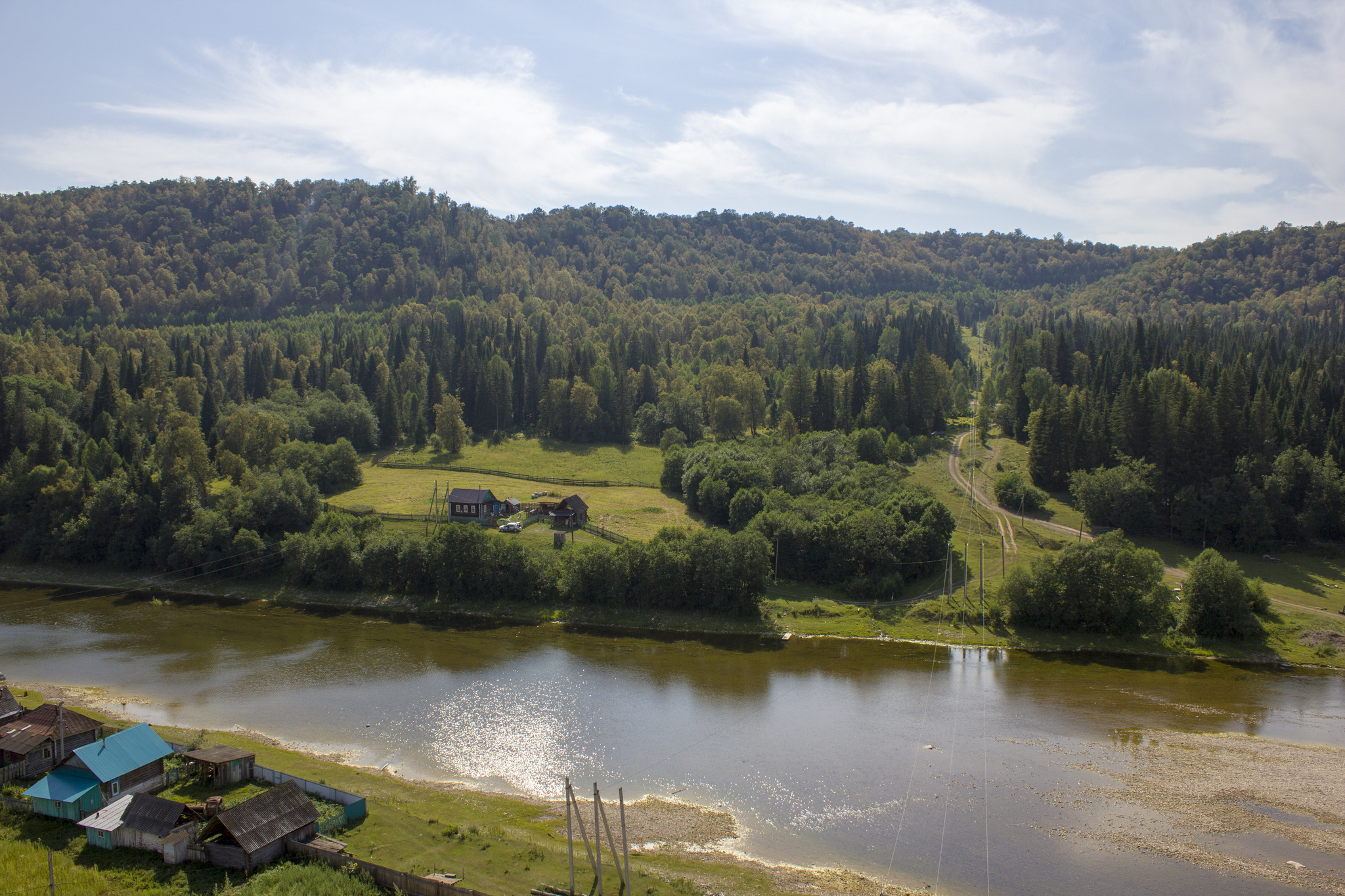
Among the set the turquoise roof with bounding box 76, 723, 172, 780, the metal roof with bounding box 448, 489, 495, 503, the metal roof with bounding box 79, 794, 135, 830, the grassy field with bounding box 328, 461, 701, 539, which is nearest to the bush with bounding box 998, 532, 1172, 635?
the grassy field with bounding box 328, 461, 701, 539

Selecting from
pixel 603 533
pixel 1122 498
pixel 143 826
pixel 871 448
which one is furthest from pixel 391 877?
pixel 871 448

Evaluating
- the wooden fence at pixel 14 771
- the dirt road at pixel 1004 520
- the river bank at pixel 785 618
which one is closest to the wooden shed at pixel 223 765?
the wooden fence at pixel 14 771

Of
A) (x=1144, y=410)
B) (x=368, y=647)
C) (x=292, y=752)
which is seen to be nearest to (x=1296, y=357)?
(x=1144, y=410)

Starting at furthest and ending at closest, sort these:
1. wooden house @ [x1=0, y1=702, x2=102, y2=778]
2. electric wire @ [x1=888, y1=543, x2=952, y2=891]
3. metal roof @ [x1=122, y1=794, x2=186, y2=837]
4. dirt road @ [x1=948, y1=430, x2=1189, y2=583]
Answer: dirt road @ [x1=948, y1=430, x2=1189, y2=583] < wooden house @ [x1=0, y1=702, x2=102, y2=778] < electric wire @ [x1=888, y1=543, x2=952, y2=891] < metal roof @ [x1=122, y1=794, x2=186, y2=837]

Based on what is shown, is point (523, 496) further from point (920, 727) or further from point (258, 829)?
point (258, 829)

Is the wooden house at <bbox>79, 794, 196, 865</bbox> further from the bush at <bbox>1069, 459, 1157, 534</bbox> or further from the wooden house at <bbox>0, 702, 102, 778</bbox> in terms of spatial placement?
the bush at <bbox>1069, 459, 1157, 534</bbox>
